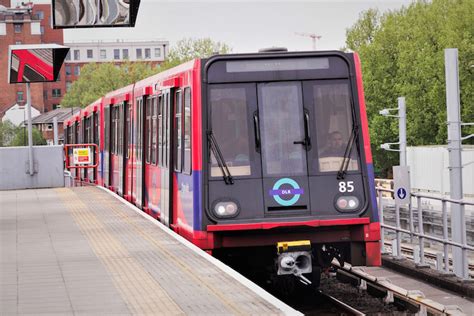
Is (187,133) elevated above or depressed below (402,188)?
above

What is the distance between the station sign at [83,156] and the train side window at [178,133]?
51.3ft

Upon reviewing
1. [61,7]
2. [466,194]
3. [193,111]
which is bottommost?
[466,194]

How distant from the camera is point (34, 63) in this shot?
27.6 m

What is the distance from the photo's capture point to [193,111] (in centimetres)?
1445

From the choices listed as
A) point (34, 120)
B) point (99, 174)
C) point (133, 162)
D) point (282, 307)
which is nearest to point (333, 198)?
point (282, 307)

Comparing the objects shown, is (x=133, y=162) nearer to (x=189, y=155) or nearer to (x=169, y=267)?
(x=189, y=155)

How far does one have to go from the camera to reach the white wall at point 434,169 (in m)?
53.1

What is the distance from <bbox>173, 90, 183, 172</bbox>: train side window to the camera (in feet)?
51.6

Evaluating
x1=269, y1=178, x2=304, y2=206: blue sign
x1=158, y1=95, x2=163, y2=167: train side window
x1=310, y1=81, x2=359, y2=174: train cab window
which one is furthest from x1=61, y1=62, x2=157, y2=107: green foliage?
x1=269, y1=178, x2=304, y2=206: blue sign

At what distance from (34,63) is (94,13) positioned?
6.33 m

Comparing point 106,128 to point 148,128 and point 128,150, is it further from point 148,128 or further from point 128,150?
point 148,128

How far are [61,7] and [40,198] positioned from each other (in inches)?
216

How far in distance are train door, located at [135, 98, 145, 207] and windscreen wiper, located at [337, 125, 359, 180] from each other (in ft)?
22.4

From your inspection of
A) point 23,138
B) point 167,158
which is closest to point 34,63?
point 167,158
